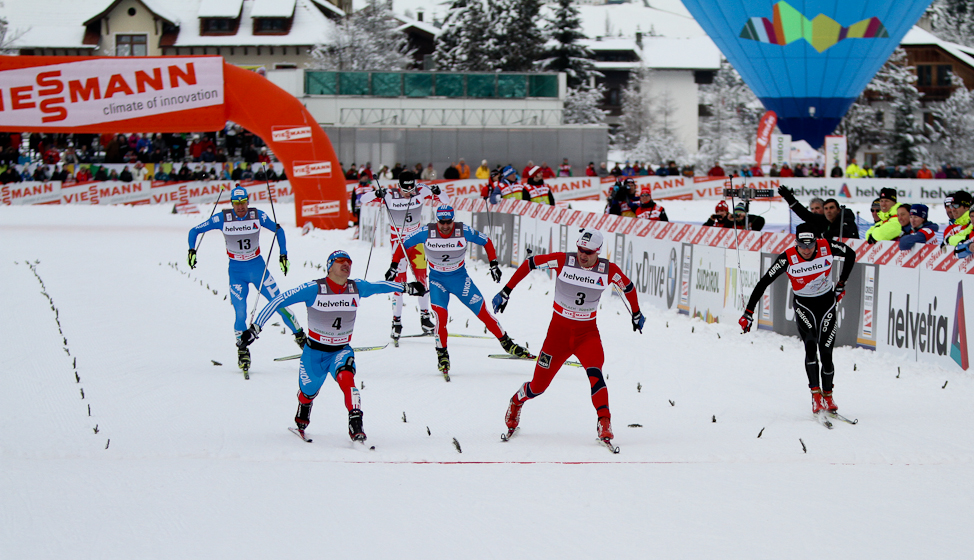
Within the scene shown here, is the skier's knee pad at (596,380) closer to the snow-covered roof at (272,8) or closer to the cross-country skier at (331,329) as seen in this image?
the cross-country skier at (331,329)

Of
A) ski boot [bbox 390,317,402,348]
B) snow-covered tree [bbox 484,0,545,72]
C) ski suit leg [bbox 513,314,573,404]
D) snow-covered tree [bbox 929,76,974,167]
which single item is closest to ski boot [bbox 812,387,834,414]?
ski suit leg [bbox 513,314,573,404]

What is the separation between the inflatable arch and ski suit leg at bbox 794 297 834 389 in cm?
2180

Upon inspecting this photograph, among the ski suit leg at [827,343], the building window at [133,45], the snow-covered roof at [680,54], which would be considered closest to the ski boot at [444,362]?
the ski suit leg at [827,343]

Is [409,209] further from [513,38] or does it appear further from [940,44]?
[940,44]

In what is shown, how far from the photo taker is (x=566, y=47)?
6869cm

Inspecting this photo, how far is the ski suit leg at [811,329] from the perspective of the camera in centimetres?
938

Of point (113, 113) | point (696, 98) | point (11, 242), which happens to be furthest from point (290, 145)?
point (696, 98)

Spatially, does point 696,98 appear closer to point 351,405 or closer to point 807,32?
point 807,32

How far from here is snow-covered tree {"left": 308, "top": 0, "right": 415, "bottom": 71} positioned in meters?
69.5

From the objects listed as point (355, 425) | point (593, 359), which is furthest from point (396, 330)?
point (593, 359)

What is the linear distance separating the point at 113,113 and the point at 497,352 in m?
19.6

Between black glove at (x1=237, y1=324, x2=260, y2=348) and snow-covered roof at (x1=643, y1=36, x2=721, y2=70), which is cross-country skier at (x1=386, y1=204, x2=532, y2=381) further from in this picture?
snow-covered roof at (x1=643, y1=36, x2=721, y2=70)

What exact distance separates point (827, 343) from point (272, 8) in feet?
223

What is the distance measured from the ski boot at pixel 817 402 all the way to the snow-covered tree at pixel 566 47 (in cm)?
6079
